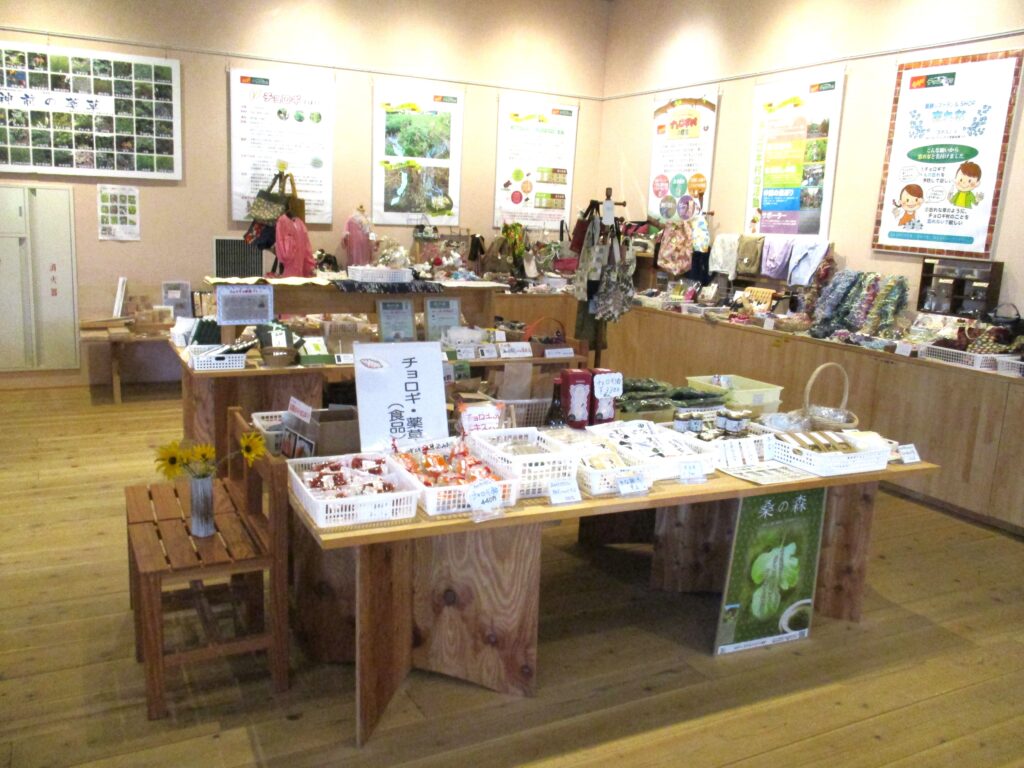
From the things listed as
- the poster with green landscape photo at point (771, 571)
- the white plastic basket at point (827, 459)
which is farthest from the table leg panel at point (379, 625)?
the white plastic basket at point (827, 459)

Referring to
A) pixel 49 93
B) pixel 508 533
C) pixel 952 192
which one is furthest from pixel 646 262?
pixel 508 533

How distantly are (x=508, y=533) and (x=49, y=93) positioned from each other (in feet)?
18.6

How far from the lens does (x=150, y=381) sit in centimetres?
709

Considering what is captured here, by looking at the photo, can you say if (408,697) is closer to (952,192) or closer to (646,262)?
(952,192)

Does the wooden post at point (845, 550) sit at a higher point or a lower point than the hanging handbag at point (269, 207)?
lower

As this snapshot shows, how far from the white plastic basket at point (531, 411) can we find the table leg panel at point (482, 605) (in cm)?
77

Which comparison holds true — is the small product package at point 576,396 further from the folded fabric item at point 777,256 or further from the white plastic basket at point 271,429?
the folded fabric item at point 777,256

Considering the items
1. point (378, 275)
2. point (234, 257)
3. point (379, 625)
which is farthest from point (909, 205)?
point (234, 257)

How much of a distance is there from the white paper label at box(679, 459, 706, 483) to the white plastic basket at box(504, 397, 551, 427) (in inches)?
27.8

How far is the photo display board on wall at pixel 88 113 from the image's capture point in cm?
625

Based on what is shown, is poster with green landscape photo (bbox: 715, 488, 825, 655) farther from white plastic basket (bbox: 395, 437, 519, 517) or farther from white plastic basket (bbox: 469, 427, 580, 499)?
white plastic basket (bbox: 395, 437, 519, 517)

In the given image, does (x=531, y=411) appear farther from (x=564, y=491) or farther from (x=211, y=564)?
(x=211, y=564)

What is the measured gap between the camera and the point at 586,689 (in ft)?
9.32

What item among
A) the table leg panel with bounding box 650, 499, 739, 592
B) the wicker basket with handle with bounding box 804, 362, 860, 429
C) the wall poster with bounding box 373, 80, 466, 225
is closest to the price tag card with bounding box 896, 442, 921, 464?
the wicker basket with handle with bounding box 804, 362, 860, 429
